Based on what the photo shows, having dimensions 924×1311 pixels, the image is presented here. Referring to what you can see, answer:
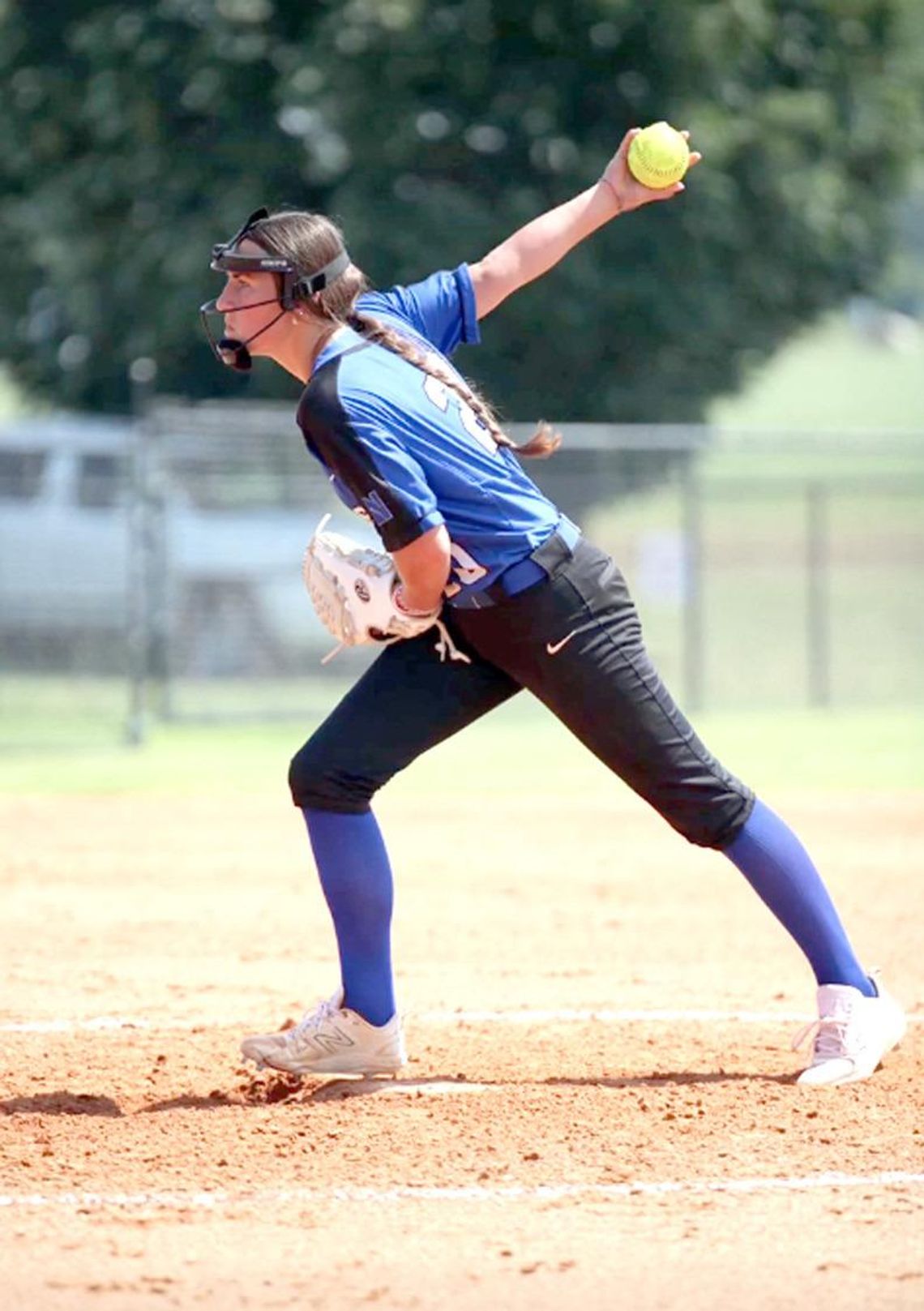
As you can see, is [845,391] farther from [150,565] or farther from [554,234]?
[554,234]

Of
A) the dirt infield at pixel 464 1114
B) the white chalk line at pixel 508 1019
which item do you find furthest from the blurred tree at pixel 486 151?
the white chalk line at pixel 508 1019

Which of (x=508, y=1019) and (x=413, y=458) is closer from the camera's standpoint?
(x=413, y=458)

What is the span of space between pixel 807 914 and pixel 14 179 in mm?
18470

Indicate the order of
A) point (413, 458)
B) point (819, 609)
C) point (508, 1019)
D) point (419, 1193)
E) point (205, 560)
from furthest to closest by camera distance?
1. point (819, 609)
2. point (205, 560)
3. point (508, 1019)
4. point (413, 458)
5. point (419, 1193)

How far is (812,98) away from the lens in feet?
67.6

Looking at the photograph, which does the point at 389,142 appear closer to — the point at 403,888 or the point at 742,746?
the point at 742,746

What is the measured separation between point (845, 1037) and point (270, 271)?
7.47ft

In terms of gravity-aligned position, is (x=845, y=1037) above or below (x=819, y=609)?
above

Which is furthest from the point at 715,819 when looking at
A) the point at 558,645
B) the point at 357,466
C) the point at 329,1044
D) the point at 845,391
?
the point at 845,391

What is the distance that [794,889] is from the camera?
5.19 meters

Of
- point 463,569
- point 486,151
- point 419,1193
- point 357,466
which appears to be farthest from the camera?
point 486,151

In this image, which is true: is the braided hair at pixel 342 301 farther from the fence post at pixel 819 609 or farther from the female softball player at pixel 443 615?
the fence post at pixel 819 609

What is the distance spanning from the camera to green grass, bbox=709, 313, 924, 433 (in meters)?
65.4

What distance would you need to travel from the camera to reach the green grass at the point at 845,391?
65375 millimetres
